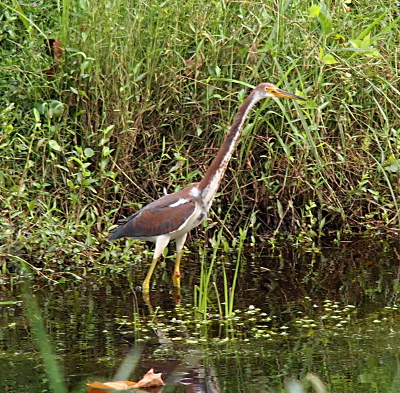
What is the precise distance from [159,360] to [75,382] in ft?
1.74

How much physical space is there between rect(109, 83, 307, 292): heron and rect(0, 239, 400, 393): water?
1.11ft

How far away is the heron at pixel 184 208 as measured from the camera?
572 centimetres

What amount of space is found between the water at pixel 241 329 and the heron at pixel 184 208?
0.34 meters

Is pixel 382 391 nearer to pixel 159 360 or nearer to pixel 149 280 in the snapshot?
pixel 159 360

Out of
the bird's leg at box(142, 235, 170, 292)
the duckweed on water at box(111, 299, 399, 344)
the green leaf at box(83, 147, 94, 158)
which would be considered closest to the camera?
Answer: the duckweed on water at box(111, 299, 399, 344)

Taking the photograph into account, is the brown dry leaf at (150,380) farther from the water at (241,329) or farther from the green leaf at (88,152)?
the green leaf at (88,152)

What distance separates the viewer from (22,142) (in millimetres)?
6285

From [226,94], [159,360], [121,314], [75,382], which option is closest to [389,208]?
[226,94]

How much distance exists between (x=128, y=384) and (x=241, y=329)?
1.24 meters

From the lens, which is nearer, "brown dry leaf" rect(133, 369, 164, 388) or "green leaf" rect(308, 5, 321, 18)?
"brown dry leaf" rect(133, 369, 164, 388)

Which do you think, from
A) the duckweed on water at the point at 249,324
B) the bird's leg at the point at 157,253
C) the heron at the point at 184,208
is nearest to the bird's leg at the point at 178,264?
the heron at the point at 184,208

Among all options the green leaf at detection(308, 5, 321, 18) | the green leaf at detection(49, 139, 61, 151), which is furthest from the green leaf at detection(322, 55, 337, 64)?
the green leaf at detection(49, 139, 61, 151)

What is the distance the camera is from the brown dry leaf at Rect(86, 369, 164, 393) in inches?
143

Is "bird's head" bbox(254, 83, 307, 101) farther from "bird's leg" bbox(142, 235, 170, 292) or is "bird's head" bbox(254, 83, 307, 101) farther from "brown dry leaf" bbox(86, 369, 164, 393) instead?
"brown dry leaf" bbox(86, 369, 164, 393)
